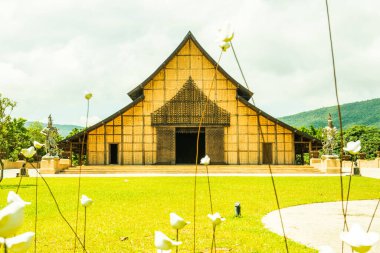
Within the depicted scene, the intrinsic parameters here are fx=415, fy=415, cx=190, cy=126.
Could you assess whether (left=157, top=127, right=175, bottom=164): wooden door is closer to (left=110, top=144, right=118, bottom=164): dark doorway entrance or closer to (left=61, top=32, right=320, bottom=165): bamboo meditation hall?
(left=61, top=32, right=320, bottom=165): bamboo meditation hall

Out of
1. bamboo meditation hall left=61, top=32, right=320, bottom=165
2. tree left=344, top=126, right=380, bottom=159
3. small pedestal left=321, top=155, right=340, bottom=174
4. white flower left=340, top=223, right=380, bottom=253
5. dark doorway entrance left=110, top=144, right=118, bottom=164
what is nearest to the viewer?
white flower left=340, top=223, right=380, bottom=253

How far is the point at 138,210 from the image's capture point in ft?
31.4

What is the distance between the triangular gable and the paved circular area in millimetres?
20434

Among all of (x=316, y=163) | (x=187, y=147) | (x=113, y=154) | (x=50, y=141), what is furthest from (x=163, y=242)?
(x=113, y=154)

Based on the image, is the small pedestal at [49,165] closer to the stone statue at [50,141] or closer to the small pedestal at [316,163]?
the stone statue at [50,141]

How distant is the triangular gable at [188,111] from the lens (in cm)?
3105

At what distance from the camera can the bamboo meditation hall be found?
30.8 meters

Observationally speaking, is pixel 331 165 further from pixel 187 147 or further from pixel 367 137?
pixel 367 137

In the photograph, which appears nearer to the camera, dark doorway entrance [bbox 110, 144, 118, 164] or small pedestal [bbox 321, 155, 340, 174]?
small pedestal [bbox 321, 155, 340, 174]

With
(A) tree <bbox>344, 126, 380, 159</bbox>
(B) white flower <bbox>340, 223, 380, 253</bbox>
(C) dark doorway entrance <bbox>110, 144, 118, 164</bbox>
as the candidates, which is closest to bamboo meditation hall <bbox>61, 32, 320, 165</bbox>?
(C) dark doorway entrance <bbox>110, 144, 118, 164</bbox>

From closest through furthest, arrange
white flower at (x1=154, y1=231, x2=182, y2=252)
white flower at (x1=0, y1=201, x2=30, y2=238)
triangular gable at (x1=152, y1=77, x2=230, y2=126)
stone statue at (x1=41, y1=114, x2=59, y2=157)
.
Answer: white flower at (x1=0, y1=201, x2=30, y2=238) < white flower at (x1=154, y1=231, x2=182, y2=252) < stone statue at (x1=41, y1=114, x2=59, y2=157) < triangular gable at (x1=152, y1=77, x2=230, y2=126)

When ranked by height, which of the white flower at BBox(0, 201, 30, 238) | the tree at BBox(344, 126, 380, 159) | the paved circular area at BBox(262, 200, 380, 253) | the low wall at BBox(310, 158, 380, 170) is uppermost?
the tree at BBox(344, 126, 380, 159)

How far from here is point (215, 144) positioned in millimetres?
30922

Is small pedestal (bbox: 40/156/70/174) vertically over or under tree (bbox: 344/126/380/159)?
under
